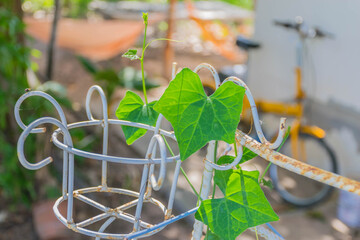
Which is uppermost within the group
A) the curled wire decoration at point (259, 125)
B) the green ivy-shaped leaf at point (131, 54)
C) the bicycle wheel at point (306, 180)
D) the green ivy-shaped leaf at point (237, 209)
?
the green ivy-shaped leaf at point (131, 54)

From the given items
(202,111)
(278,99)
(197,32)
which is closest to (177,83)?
(202,111)

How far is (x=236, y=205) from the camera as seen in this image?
635 millimetres

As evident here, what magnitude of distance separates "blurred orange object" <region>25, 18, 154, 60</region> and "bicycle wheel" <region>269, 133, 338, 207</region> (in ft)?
7.81

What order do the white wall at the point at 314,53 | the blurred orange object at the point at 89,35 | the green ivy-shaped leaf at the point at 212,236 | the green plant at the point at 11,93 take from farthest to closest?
the blurred orange object at the point at 89,35, the white wall at the point at 314,53, the green plant at the point at 11,93, the green ivy-shaped leaf at the point at 212,236

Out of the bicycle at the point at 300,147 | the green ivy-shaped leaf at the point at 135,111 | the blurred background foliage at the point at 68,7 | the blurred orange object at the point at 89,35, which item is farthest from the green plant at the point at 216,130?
the blurred background foliage at the point at 68,7

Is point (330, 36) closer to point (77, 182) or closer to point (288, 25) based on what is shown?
point (288, 25)

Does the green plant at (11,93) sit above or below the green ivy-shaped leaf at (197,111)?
below

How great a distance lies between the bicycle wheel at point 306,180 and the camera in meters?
2.95

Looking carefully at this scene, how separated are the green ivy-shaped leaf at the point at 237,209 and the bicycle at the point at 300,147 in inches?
91.0

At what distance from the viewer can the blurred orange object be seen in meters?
4.79

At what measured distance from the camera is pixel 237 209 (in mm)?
632

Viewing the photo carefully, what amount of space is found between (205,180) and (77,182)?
2161 mm

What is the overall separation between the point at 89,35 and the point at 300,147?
2698mm

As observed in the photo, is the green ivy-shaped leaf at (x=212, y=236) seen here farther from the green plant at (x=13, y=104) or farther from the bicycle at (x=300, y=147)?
the bicycle at (x=300, y=147)
